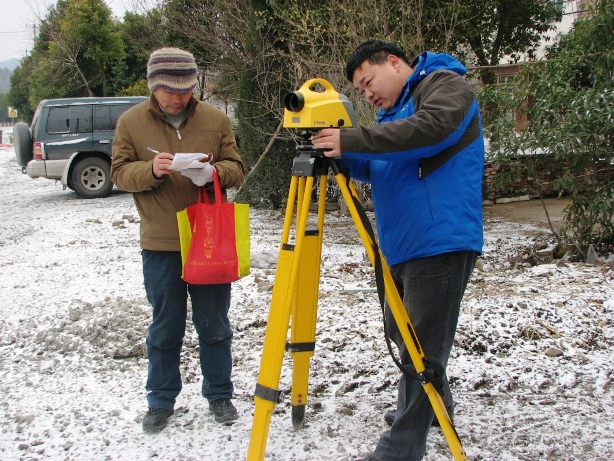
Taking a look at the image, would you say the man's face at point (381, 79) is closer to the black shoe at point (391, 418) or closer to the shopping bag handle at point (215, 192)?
the shopping bag handle at point (215, 192)

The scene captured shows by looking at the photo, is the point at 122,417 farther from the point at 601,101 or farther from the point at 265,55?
the point at 265,55

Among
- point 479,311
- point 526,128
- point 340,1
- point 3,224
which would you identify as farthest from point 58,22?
point 479,311

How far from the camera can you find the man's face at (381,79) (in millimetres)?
2422

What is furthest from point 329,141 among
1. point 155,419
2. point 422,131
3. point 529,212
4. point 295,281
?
point 529,212

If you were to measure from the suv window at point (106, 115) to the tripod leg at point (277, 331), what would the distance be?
1101 centimetres

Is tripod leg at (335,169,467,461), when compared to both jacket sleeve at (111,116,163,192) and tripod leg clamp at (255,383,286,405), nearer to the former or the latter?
tripod leg clamp at (255,383,286,405)

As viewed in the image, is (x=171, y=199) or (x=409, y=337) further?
(x=171, y=199)

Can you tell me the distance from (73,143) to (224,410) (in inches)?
409

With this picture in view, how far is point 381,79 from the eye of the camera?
7.99 ft

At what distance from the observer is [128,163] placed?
2992 millimetres

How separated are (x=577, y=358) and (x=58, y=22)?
25.8 m

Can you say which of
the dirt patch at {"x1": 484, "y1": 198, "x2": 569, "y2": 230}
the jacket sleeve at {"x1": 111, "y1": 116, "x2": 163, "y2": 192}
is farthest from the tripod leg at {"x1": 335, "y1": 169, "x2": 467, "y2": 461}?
the dirt patch at {"x1": 484, "y1": 198, "x2": 569, "y2": 230}

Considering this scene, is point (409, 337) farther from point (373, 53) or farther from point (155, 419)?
point (155, 419)

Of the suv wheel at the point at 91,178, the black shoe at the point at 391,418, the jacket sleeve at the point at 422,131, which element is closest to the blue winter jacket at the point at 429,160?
the jacket sleeve at the point at 422,131
